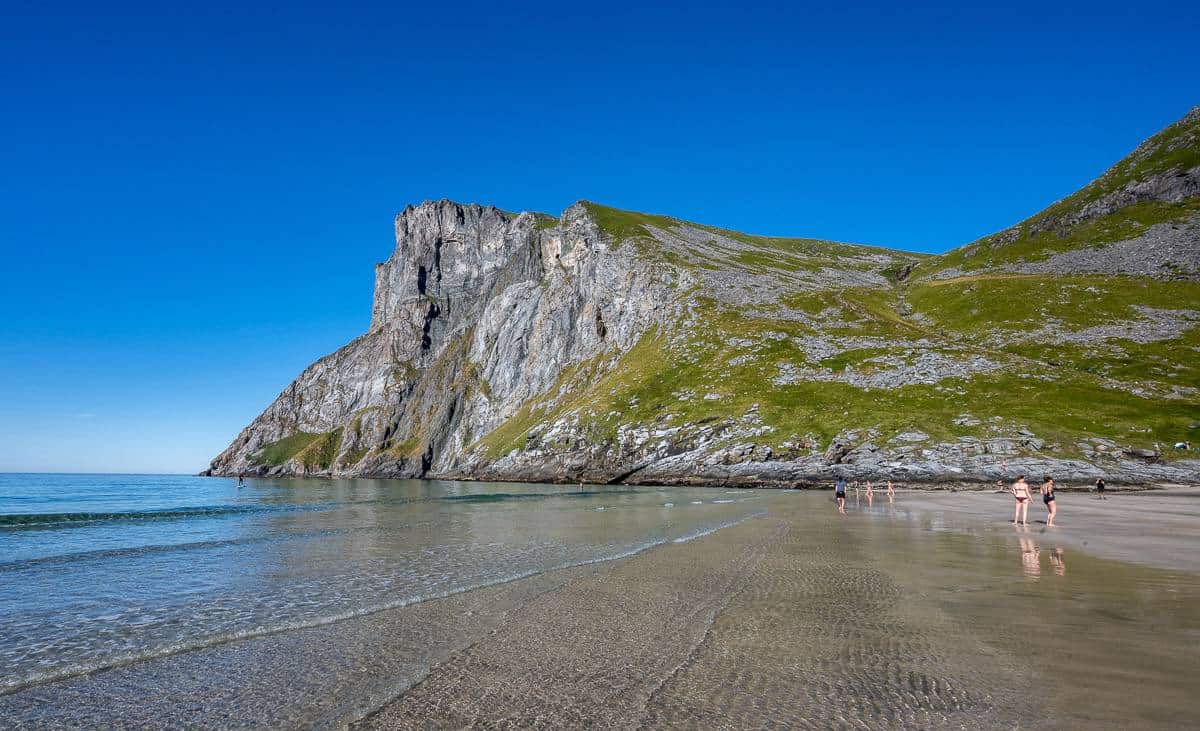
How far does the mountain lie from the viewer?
7106cm

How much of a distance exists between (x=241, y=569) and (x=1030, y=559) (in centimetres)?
2589

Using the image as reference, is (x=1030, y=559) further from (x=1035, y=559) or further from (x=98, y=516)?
(x=98, y=516)

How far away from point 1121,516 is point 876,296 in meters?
122

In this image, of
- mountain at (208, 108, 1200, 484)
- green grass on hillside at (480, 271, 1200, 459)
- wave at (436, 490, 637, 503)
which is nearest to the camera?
wave at (436, 490, 637, 503)

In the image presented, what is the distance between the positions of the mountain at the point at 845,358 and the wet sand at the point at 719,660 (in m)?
59.3

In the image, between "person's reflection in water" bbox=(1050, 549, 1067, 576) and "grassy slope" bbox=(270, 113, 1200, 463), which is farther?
"grassy slope" bbox=(270, 113, 1200, 463)

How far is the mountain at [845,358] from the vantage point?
233 feet

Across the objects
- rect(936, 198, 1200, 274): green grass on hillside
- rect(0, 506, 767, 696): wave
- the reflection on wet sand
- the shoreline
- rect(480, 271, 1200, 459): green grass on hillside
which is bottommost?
the shoreline

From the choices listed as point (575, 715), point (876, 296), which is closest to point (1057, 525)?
point (575, 715)

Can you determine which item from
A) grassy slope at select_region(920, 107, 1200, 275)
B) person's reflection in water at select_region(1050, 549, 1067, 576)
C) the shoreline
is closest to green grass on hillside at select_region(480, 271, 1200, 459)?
the shoreline

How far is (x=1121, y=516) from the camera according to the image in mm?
34125

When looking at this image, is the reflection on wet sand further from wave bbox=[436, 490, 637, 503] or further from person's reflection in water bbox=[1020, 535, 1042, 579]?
wave bbox=[436, 490, 637, 503]

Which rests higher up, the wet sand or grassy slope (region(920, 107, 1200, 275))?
grassy slope (region(920, 107, 1200, 275))

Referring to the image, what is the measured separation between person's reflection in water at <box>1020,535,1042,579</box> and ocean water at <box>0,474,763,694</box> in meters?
12.4
